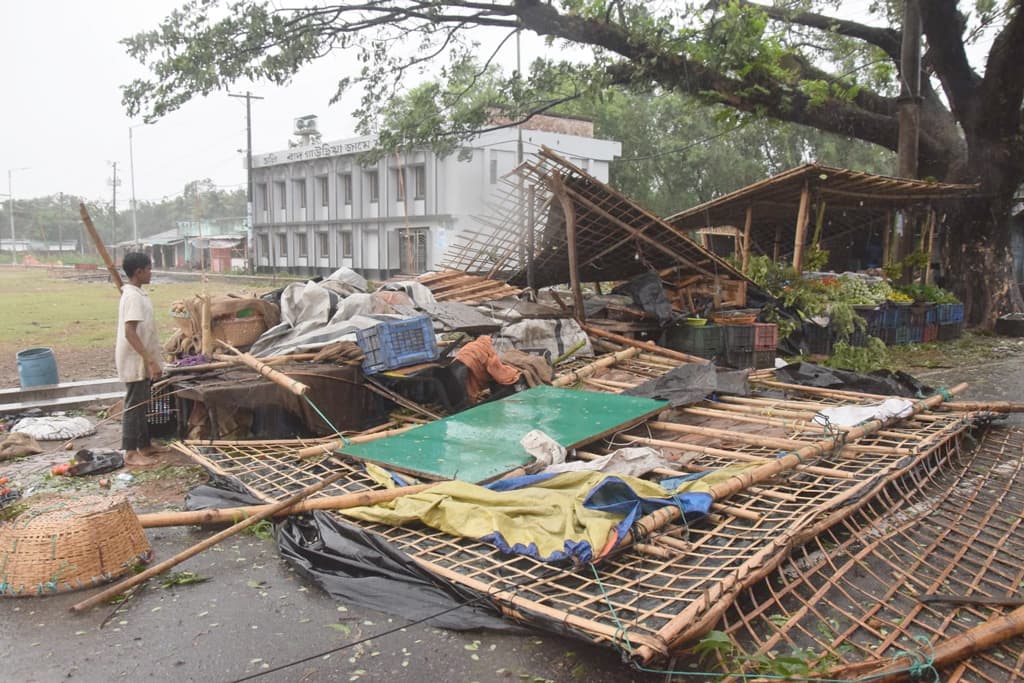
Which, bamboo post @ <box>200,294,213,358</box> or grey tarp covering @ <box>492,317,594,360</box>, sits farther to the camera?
grey tarp covering @ <box>492,317,594,360</box>

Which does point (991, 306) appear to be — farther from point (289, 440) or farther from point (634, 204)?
point (289, 440)

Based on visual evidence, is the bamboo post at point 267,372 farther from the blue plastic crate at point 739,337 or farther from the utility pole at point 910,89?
the utility pole at point 910,89

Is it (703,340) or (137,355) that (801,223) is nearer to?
(703,340)

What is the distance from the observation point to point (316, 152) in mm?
32906

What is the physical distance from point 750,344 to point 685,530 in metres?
6.29

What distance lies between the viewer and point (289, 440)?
5.86 meters

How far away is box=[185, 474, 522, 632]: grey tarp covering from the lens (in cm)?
326

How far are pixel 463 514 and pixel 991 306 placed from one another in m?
14.7

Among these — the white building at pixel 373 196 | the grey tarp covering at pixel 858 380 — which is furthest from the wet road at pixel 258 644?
the white building at pixel 373 196

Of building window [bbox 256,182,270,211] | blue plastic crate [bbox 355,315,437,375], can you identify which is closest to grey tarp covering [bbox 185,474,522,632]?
blue plastic crate [bbox 355,315,437,375]

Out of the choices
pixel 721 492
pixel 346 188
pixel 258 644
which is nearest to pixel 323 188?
pixel 346 188

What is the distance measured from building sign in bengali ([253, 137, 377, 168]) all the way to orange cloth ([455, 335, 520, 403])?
24162mm

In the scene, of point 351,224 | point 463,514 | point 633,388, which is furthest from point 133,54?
→ point 351,224

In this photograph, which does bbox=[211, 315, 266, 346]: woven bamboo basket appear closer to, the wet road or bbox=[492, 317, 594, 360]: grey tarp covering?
bbox=[492, 317, 594, 360]: grey tarp covering
